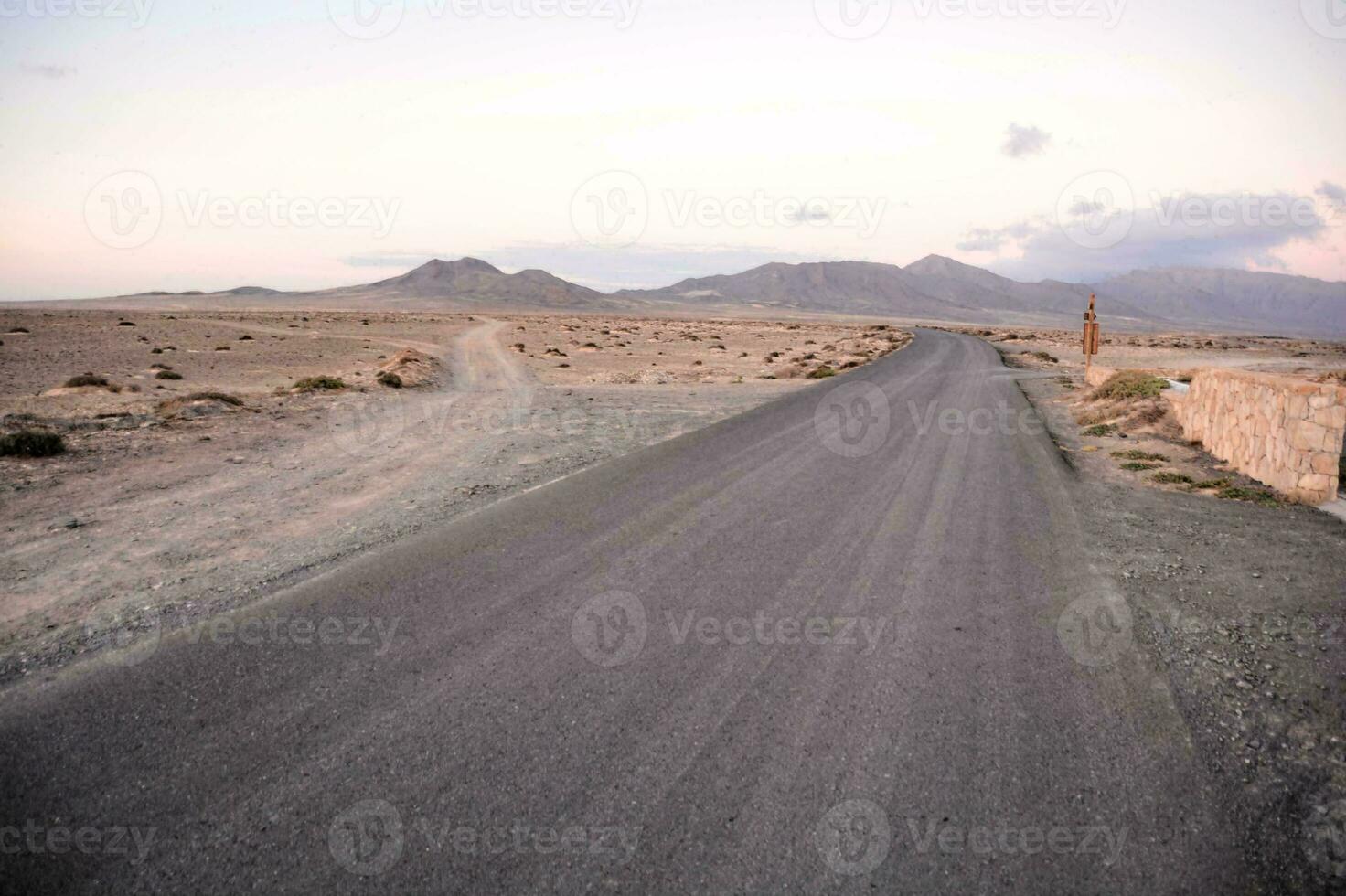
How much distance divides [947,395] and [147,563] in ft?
65.8

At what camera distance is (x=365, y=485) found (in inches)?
412

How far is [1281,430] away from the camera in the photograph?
31.7 feet

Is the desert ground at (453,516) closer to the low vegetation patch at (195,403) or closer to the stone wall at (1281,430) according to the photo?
the low vegetation patch at (195,403)

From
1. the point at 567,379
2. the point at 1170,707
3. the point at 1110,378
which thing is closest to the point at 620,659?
the point at 1170,707

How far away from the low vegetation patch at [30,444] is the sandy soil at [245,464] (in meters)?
0.34

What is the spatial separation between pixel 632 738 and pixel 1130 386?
19.4 meters

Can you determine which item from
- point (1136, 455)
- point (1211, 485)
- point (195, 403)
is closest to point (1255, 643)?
point (1211, 485)

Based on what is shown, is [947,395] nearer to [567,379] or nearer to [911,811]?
[567,379]

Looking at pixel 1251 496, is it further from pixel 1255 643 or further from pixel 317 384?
pixel 317 384

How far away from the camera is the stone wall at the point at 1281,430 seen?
8.91 m

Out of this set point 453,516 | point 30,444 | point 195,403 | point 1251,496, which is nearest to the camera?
point 453,516

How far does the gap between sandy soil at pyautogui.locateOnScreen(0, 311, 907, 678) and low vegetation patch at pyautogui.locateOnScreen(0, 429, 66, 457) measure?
338mm

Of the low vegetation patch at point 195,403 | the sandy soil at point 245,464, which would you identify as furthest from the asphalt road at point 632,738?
the low vegetation patch at point 195,403

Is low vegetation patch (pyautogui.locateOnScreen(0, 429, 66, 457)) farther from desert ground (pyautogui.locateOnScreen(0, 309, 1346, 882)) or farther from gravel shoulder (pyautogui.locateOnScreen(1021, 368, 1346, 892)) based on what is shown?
gravel shoulder (pyautogui.locateOnScreen(1021, 368, 1346, 892))
